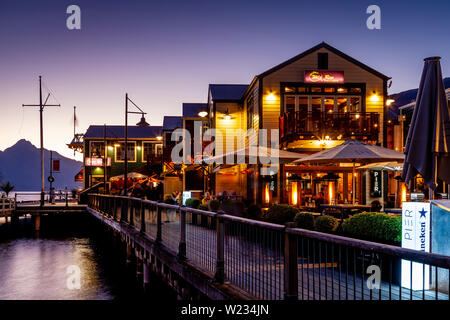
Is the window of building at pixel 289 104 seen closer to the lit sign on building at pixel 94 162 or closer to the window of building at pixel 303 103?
the window of building at pixel 303 103

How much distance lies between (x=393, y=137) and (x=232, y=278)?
19.1 m

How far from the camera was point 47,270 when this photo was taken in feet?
60.5

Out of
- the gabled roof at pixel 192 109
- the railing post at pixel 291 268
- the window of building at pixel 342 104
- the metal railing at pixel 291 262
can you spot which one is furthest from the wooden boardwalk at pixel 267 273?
the gabled roof at pixel 192 109

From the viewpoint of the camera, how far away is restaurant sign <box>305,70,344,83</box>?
64.5 feet

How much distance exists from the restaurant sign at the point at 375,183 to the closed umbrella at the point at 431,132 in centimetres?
1327

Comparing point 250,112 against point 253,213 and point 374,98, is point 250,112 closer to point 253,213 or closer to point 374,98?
point 374,98

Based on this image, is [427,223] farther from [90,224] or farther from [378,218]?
[90,224]

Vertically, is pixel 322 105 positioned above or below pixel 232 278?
above

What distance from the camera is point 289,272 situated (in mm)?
4094

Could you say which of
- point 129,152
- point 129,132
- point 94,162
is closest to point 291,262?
point 94,162

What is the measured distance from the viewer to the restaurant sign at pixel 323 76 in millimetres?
19672

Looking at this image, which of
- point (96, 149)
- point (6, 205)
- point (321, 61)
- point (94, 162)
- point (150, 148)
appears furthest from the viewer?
point (150, 148)

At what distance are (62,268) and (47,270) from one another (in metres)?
0.67
